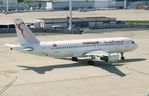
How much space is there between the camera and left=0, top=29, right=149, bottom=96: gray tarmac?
50.3 m

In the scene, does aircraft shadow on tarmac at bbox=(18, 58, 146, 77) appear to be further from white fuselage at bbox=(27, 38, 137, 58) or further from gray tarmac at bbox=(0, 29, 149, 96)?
white fuselage at bbox=(27, 38, 137, 58)

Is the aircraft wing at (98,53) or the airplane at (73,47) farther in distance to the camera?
the aircraft wing at (98,53)

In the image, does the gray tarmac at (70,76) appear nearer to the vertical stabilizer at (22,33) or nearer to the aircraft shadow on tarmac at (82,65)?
the aircraft shadow on tarmac at (82,65)

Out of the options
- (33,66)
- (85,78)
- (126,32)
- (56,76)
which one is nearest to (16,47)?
(33,66)

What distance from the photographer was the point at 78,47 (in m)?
68.5

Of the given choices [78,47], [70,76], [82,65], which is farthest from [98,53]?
[70,76]

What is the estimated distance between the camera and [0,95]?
47.8 metres

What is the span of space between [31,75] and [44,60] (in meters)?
14.3

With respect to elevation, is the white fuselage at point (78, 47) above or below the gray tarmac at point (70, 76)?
above

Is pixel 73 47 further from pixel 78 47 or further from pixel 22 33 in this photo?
pixel 22 33

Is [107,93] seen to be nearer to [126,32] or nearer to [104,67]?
[104,67]

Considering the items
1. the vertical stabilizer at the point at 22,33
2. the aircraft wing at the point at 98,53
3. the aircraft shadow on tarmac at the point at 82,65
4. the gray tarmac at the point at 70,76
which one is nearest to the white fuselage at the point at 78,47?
the aircraft wing at the point at 98,53

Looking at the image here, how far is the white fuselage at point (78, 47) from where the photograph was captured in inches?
2588

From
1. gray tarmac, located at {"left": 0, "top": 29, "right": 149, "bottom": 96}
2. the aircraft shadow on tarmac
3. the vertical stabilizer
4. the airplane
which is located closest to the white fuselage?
the airplane
